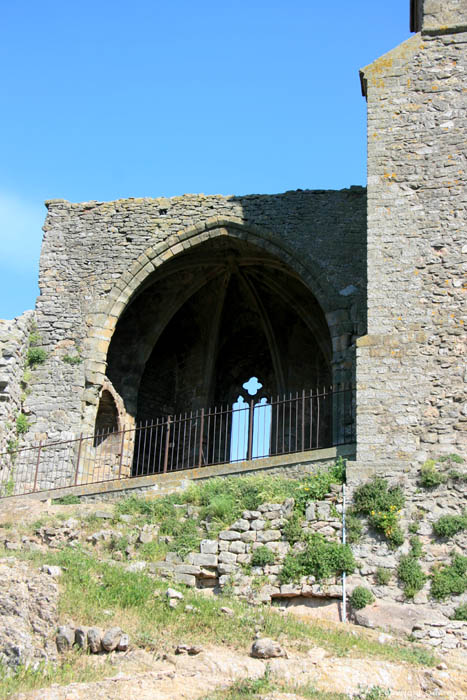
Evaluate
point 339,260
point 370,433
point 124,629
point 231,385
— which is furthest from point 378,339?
point 231,385

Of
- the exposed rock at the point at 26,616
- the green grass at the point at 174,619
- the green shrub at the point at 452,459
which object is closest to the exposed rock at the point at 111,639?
the green grass at the point at 174,619

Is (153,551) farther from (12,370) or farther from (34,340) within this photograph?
(34,340)

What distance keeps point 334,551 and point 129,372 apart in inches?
362

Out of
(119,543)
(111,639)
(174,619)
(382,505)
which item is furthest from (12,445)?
(111,639)

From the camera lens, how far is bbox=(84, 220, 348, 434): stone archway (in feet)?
64.2

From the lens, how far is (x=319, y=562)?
13477 mm

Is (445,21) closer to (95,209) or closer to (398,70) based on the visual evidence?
(398,70)

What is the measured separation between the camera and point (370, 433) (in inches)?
571

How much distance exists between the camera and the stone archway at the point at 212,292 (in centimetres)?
1956

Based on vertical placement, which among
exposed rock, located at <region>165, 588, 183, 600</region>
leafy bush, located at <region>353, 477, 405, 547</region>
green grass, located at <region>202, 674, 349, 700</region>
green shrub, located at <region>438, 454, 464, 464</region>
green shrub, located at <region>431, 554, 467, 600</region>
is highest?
green shrub, located at <region>438, 454, 464, 464</region>

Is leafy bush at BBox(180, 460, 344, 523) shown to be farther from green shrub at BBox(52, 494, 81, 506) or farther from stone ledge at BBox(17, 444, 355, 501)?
green shrub at BBox(52, 494, 81, 506)

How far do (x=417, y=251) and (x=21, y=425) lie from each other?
7524mm

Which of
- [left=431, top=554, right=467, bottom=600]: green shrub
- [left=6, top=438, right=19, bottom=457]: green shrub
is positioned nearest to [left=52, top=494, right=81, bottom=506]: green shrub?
[left=6, top=438, right=19, bottom=457]: green shrub

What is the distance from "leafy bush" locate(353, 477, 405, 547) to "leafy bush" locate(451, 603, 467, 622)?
109 cm
